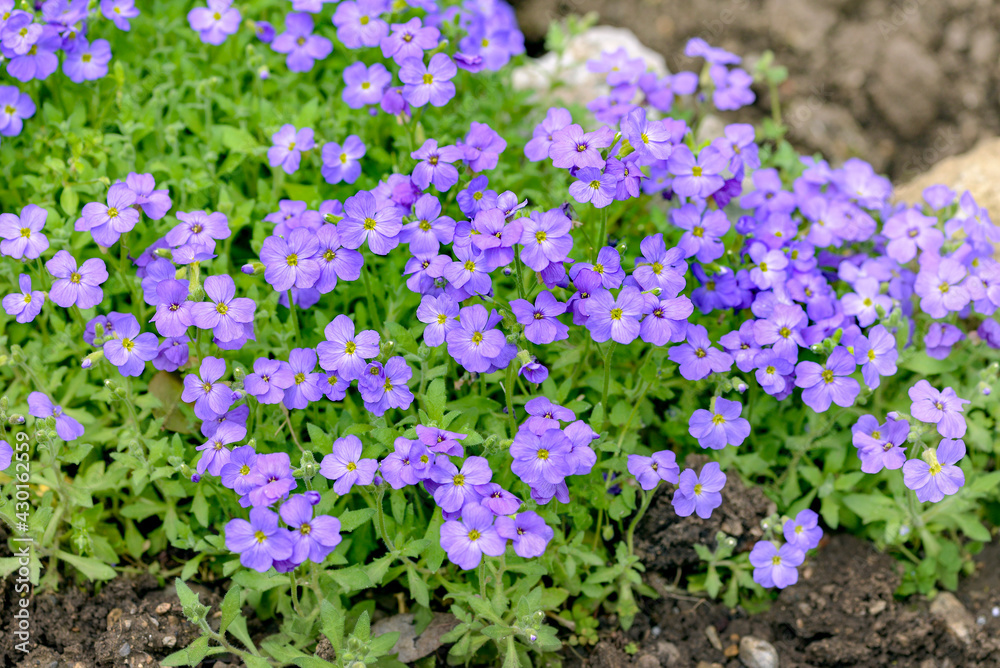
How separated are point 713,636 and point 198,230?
3.26 m

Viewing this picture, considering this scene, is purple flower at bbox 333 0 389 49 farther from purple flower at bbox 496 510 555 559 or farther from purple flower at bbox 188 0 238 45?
purple flower at bbox 496 510 555 559

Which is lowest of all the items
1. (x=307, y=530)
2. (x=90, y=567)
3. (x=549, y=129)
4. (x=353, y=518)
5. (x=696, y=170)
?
(x=90, y=567)

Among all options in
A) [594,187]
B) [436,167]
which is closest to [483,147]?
[436,167]

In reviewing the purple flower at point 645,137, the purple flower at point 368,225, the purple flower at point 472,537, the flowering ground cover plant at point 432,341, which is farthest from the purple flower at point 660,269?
the purple flower at point 472,537

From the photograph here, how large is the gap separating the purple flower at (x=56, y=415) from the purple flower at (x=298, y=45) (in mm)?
2449

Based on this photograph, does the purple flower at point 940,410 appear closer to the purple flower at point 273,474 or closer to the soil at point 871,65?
the purple flower at point 273,474

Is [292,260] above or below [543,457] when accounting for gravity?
above

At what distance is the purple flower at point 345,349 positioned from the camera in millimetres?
3709

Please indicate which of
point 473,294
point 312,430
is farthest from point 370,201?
point 312,430

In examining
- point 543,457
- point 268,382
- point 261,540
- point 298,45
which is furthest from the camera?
point 298,45

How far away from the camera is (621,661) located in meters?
4.16

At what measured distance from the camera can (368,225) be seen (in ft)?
12.7

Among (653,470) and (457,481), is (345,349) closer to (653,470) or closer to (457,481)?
(457,481)

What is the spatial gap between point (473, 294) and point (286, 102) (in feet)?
8.13
